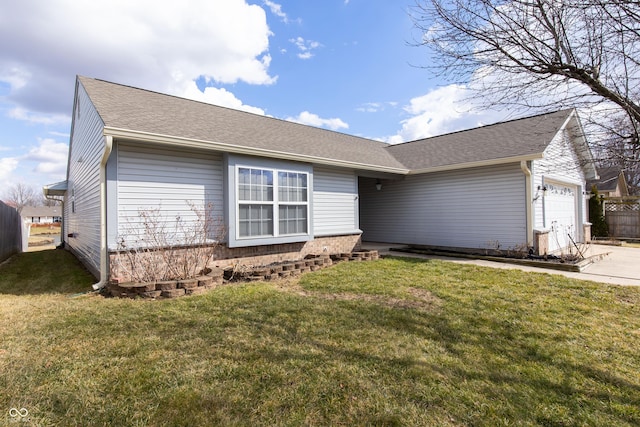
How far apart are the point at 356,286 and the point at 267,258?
284cm

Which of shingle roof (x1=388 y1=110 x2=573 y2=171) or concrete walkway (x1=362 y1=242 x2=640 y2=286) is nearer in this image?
concrete walkway (x1=362 y1=242 x2=640 y2=286)

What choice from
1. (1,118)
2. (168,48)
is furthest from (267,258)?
(1,118)

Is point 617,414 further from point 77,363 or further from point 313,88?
point 313,88

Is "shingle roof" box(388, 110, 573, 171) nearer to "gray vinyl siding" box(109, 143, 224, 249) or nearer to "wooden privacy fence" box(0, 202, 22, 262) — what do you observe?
"gray vinyl siding" box(109, 143, 224, 249)

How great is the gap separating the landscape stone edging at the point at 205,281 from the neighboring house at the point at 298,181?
603 mm

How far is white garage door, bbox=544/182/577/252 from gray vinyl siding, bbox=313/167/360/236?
240 inches

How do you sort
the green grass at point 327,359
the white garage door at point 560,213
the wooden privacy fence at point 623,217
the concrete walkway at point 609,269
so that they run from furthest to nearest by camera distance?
the wooden privacy fence at point 623,217, the white garage door at point 560,213, the concrete walkway at point 609,269, the green grass at point 327,359

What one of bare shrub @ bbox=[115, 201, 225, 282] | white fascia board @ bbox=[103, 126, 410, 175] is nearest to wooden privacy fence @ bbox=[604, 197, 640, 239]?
white fascia board @ bbox=[103, 126, 410, 175]

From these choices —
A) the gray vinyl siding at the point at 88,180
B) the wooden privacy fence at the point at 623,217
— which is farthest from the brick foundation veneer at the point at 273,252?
the wooden privacy fence at the point at 623,217

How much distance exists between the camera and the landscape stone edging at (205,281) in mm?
5285

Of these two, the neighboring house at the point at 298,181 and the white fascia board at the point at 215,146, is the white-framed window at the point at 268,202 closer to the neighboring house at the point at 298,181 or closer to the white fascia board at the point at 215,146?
the neighboring house at the point at 298,181

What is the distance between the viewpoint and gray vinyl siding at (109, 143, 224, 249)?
19.2 feet

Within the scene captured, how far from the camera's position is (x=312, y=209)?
8570 mm

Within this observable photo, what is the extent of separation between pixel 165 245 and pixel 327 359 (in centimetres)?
451
